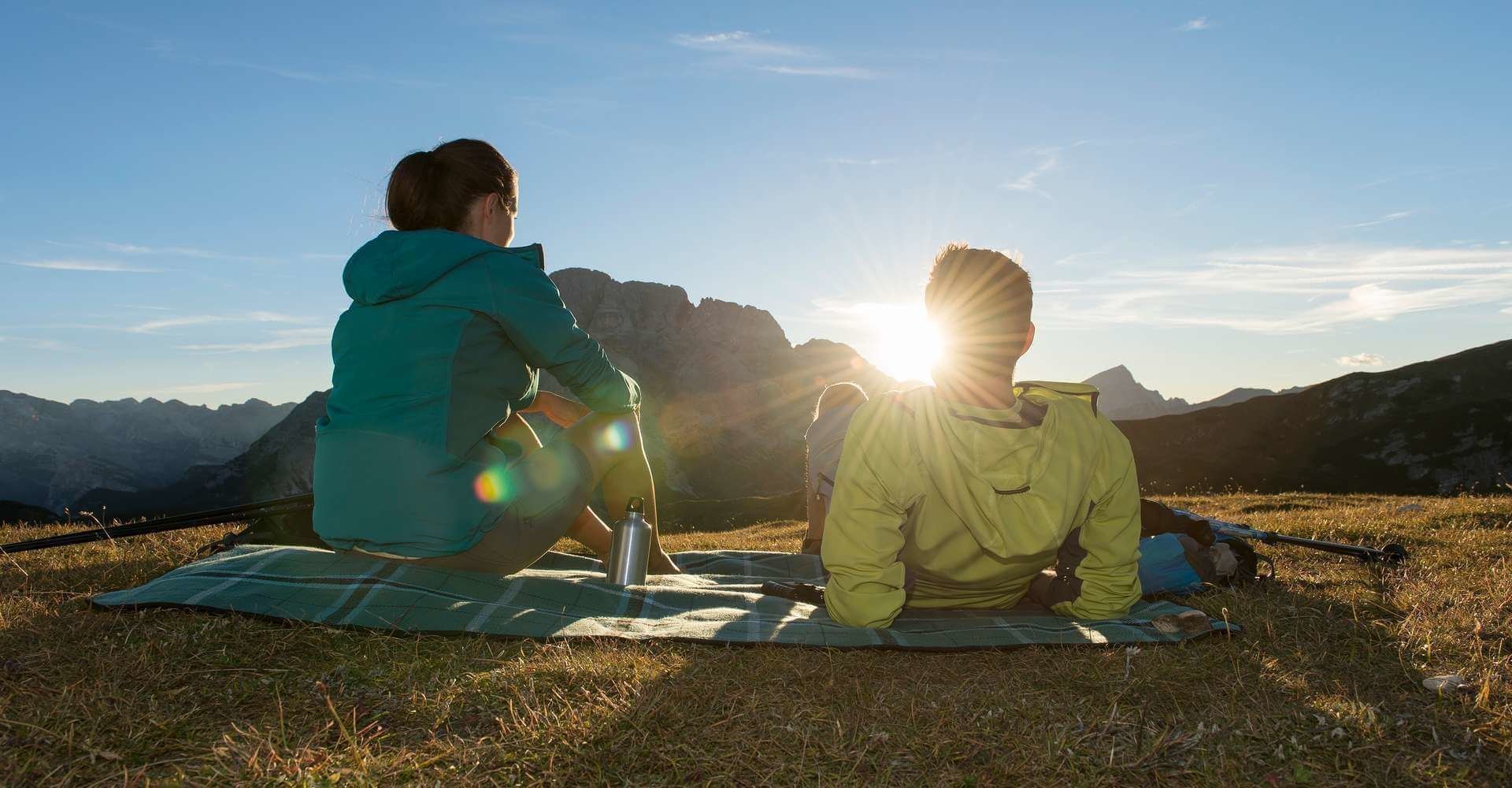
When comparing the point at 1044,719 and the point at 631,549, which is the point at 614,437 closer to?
the point at 631,549

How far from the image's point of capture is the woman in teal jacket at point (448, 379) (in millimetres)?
3877

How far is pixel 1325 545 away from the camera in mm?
6117

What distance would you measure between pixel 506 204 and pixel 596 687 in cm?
278

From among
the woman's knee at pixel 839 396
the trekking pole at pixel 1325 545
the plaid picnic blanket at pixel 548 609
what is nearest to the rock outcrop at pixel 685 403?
the woman's knee at pixel 839 396

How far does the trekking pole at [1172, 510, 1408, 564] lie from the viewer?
574 centimetres

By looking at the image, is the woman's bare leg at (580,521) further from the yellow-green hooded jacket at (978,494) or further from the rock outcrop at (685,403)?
the rock outcrop at (685,403)

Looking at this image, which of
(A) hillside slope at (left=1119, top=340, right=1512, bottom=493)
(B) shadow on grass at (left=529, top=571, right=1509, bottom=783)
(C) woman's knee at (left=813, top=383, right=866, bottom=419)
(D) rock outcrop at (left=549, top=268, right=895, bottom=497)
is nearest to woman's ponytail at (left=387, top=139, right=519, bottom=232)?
(B) shadow on grass at (left=529, top=571, right=1509, bottom=783)

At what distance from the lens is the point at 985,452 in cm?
376

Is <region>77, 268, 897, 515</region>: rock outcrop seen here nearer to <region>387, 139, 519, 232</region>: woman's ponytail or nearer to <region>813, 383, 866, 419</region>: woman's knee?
<region>813, 383, 866, 419</region>: woman's knee

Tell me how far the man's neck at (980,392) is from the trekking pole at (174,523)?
4.61 m

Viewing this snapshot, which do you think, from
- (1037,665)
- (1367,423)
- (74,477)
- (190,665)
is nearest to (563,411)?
(190,665)

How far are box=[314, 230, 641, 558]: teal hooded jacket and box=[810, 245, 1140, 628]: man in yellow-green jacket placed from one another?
161 cm

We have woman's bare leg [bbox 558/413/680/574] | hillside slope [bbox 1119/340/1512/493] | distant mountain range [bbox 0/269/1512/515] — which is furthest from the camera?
distant mountain range [bbox 0/269/1512/515]

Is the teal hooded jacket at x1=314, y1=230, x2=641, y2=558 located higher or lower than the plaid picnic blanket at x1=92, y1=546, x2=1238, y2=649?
higher
